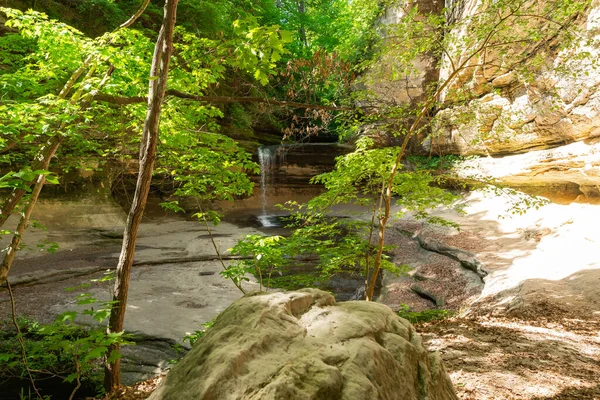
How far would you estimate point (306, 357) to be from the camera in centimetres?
194

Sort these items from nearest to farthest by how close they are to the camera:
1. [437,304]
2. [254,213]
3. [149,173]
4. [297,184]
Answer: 1. [149,173]
2. [437,304]
3. [254,213]
4. [297,184]

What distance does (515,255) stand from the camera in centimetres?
1020

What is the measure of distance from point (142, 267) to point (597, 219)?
13.9 metres

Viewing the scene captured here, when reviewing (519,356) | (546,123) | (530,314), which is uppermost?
(546,123)

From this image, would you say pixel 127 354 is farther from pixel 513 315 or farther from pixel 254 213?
pixel 254 213

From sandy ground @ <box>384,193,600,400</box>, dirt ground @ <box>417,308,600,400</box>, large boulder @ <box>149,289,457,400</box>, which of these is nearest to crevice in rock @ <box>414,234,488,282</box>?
sandy ground @ <box>384,193,600,400</box>

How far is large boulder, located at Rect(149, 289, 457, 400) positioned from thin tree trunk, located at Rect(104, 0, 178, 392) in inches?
78.1

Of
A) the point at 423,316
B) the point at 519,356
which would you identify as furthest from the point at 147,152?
the point at 423,316

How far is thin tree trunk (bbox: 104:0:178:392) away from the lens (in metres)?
3.67

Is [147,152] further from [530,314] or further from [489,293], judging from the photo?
[489,293]

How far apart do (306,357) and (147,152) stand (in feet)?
9.13

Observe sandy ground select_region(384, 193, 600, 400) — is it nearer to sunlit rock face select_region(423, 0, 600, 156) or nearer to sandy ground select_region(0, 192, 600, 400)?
sandy ground select_region(0, 192, 600, 400)

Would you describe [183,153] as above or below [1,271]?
above

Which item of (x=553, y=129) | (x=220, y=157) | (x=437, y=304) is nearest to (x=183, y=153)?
(x=220, y=157)
